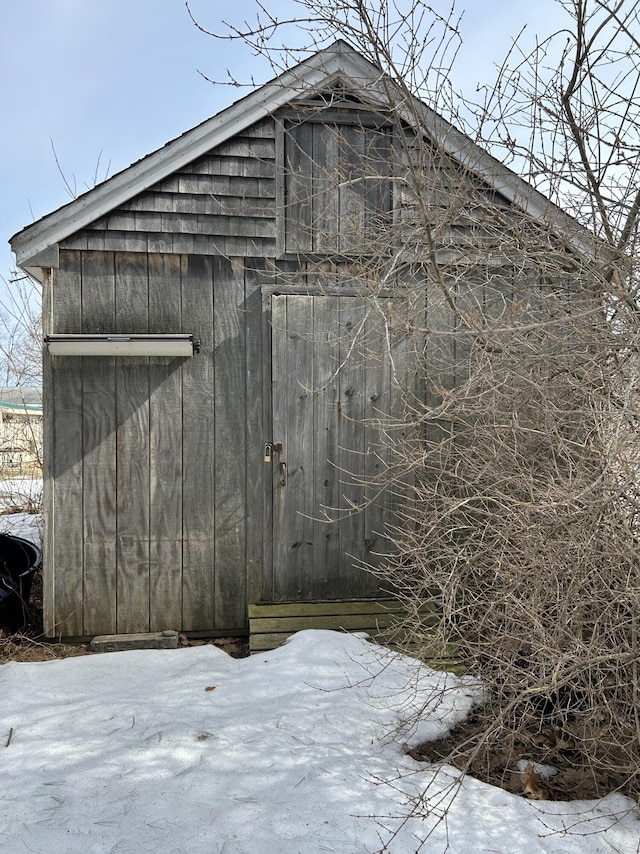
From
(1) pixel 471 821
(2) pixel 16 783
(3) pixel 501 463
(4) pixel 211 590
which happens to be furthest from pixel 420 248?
(2) pixel 16 783

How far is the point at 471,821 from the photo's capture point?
94.9 inches

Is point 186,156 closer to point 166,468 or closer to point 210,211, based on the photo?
point 210,211

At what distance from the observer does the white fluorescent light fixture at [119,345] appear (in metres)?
4.09

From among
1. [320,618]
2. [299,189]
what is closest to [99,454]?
[320,618]

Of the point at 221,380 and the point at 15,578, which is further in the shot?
the point at 15,578

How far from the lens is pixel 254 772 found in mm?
2709

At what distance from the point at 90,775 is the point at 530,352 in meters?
2.91

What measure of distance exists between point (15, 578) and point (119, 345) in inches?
81.6

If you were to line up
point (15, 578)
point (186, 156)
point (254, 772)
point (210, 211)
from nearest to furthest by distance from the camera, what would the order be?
point (254, 772) → point (186, 156) → point (210, 211) → point (15, 578)

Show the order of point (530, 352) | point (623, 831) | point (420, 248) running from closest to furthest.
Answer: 1. point (623, 831)
2. point (530, 352)
3. point (420, 248)

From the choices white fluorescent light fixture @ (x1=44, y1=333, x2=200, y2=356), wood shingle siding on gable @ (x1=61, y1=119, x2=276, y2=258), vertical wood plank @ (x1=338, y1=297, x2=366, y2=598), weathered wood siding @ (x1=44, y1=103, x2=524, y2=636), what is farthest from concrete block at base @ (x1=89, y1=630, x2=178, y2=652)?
wood shingle siding on gable @ (x1=61, y1=119, x2=276, y2=258)

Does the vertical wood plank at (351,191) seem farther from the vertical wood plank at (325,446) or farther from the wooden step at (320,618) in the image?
the wooden step at (320,618)

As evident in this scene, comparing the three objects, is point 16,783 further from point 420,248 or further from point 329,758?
point 420,248

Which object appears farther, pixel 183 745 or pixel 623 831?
pixel 183 745
